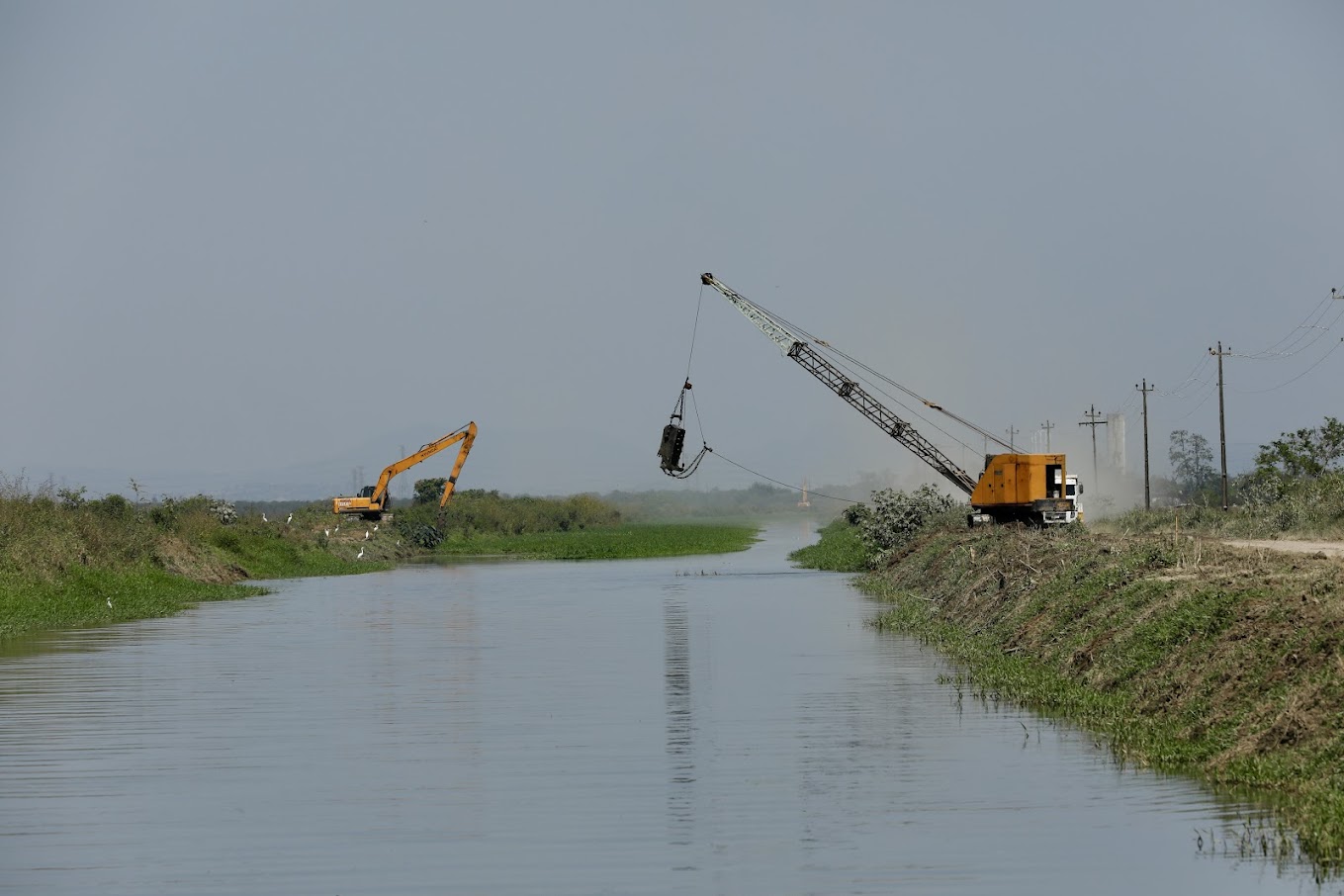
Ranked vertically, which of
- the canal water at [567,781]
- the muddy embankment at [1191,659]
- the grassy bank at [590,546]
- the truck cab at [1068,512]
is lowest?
the canal water at [567,781]

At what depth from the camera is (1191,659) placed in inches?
760

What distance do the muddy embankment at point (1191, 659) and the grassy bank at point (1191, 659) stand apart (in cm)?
2

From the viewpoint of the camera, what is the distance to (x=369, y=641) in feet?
115

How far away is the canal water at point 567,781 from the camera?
12711 mm

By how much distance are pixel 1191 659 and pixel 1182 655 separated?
0.34 m

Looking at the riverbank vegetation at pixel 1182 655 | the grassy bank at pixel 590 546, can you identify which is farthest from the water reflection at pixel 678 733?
the grassy bank at pixel 590 546

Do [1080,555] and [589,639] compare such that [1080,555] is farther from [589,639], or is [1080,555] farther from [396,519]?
[396,519]

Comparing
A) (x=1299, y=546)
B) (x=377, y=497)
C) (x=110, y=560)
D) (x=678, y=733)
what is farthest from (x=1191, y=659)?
(x=377, y=497)

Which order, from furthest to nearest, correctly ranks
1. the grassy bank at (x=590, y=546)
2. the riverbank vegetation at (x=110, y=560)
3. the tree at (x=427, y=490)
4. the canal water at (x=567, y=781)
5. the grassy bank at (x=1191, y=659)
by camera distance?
the tree at (x=427, y=490) → the grassy bank at (x=590, y=546) → the riverbank vegetation at (x=110, y=560) → the grassy bank at (x=1191, y=659) → the canal water at (x=567, y=781)

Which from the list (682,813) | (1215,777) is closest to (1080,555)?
(1215,777)

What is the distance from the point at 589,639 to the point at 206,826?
2040 cm

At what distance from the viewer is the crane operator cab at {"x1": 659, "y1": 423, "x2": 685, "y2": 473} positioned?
6100cm

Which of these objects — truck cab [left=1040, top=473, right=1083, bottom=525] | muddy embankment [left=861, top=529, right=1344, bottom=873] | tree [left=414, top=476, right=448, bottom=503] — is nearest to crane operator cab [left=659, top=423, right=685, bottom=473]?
truck cab [left=1040, top=473, right=1083, bottom=525]

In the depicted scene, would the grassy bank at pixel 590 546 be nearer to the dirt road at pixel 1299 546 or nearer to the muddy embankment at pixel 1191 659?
the dirt road at pixel 1299 546
